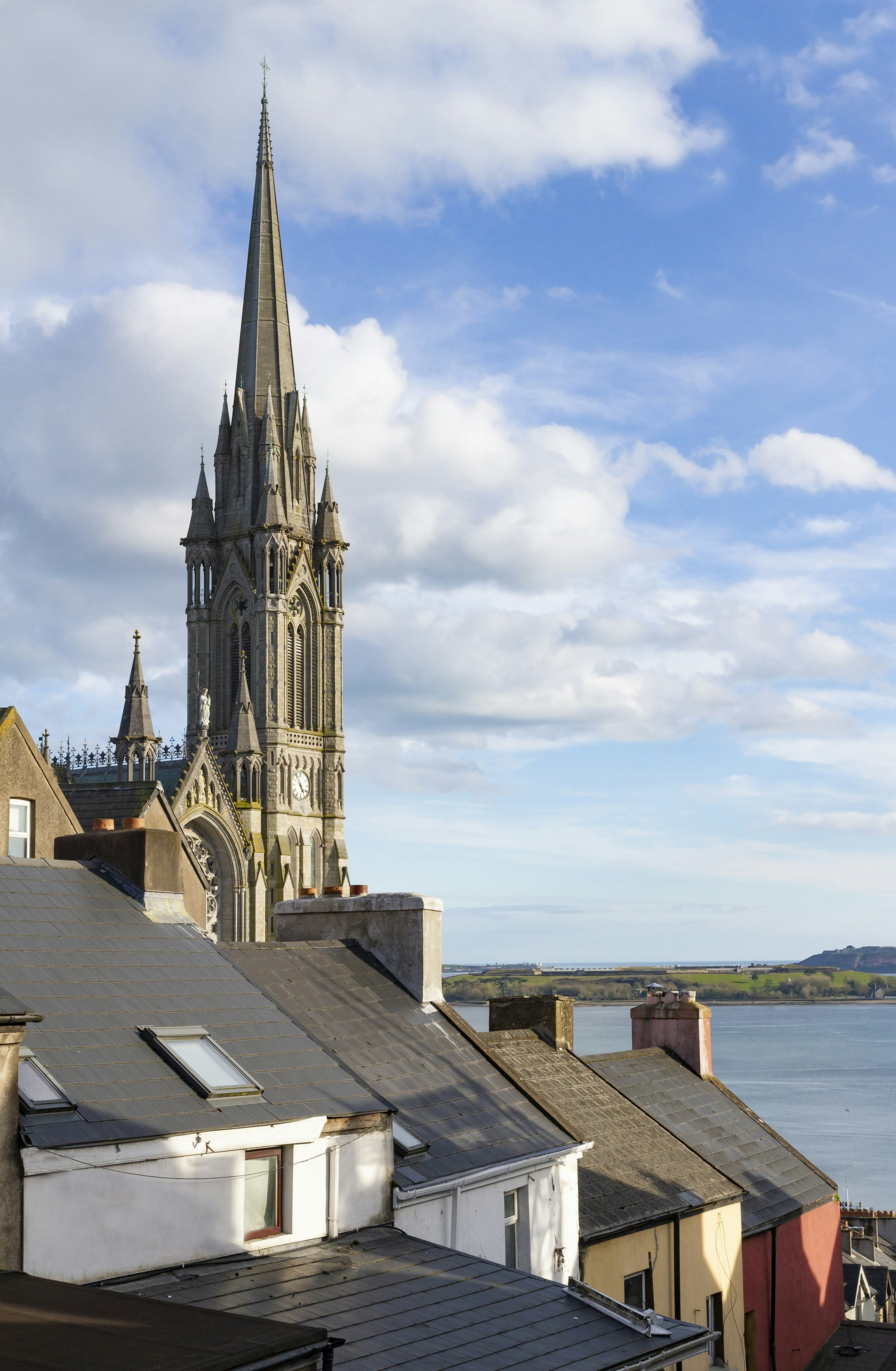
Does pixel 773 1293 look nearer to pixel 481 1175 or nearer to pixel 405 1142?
A: pixel 481 1175

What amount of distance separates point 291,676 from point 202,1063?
73815 millimetres

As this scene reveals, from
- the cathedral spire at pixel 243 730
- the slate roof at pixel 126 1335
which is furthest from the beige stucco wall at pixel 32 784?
the cathedral spire at pixel 243 730

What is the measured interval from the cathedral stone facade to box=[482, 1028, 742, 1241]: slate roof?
2147 inches

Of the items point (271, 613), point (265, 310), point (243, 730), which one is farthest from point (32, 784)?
point (265, 310)

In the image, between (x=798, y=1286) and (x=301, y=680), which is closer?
(x=798, y=1286)

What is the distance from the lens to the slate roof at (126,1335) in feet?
25.0

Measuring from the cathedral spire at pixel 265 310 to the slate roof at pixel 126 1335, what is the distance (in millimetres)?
83663

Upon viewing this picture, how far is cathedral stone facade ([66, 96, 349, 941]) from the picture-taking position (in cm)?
8088

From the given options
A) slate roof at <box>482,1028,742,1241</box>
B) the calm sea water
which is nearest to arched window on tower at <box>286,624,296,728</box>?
the calm sea water

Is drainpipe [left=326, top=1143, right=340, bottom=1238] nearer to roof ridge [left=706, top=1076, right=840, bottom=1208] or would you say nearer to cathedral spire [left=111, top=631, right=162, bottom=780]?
roof ridge [left=706, top=1076, right=840, bottom=1208]

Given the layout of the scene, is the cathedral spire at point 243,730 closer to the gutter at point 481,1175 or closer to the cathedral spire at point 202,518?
the cathedral spire at point 202,518

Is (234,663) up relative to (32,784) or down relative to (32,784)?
up

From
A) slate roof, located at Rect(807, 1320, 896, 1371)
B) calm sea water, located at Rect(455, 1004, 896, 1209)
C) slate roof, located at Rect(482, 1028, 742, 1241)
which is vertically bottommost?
calm sea water, located at Rect(455, 1004, 896, 1209)

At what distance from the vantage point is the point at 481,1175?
1479 centimetres
